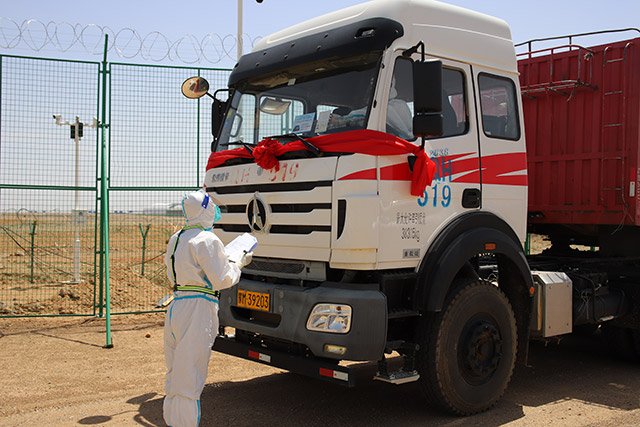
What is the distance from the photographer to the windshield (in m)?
4.96

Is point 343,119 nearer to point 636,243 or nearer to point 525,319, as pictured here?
point 525,319

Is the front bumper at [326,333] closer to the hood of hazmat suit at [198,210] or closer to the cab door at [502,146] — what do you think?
the hood of hazmat suit at [198,210]

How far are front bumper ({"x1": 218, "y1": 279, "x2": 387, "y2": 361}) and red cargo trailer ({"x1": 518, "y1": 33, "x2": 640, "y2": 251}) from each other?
11.2 feet

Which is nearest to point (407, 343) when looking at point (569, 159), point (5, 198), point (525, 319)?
point (525, 319)

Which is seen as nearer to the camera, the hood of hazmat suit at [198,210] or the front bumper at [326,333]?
the hood of hazmat suit at [198,210]

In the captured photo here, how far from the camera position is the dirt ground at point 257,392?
521 cm

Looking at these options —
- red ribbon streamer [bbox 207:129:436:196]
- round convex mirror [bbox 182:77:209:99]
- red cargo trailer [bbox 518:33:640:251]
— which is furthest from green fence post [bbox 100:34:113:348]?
red cargo trailer [bbox 518:33:640:251]

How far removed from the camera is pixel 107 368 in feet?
22.4

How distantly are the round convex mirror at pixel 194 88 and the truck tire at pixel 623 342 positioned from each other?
537 centimetres

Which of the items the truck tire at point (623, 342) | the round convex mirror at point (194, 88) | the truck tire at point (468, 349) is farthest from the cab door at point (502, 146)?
the round convex mirror at point (194, 88)

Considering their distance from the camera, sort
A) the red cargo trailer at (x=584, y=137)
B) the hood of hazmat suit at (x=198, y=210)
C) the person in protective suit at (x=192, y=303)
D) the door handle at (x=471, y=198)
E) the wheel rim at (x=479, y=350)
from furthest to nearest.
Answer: the red cargo trailer at (x=584, y=137) → the door handle at (x=471, y=198) → the wheel rim at (x=479, y=350) → the hood of hazmat suit at (x=198, y=210) → the person in protective suit at (x=192, y=303)

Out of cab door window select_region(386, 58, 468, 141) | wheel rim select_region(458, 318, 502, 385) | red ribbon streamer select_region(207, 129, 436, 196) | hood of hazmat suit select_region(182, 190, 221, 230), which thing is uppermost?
cab door window select_region(386, 58, 468, 141)

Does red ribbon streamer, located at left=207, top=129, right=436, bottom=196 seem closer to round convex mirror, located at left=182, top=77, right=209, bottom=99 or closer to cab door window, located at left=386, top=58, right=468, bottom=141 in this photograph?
cab door window, located at left=386, top=58, right=468, bottom=141

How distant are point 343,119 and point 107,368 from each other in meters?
4.00
